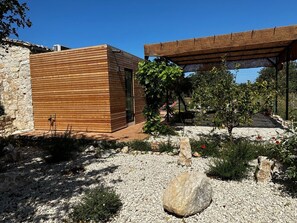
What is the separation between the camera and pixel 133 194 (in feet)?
10.8

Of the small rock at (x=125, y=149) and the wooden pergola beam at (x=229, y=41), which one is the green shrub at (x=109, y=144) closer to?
the small rock at (x=125, y=149)

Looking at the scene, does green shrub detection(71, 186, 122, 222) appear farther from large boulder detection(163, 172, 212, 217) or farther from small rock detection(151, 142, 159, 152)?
small rock detection(151, 142, 159, 152)

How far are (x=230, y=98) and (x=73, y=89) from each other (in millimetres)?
5550

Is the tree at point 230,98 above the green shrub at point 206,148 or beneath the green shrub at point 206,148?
above

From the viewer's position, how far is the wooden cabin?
7742 mm

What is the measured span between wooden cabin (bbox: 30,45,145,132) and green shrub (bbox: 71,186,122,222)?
4976 mm

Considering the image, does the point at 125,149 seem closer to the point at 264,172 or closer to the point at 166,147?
the point at 166,147

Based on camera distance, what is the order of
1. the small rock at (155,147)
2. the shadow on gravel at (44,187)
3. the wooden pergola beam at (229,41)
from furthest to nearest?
the wooden pergola beam at (229,41) < the small rock at (155,147) < the shadow on gravel at (44,187)

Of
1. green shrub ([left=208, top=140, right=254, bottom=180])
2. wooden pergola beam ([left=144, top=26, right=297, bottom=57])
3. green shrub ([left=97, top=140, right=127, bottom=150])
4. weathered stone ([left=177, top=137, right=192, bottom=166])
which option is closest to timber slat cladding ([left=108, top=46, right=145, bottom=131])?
wooden pergola beam ([left=144, top=26, right=297, bottom=57])

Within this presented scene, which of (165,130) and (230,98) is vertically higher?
(230,98)

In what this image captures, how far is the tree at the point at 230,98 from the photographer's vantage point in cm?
530

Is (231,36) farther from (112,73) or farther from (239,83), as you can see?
(112,73)

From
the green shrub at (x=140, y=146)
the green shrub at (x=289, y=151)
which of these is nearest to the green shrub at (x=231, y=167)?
the green shrub at (x=289, y=151)

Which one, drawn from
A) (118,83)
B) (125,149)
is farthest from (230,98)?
(118,83)
